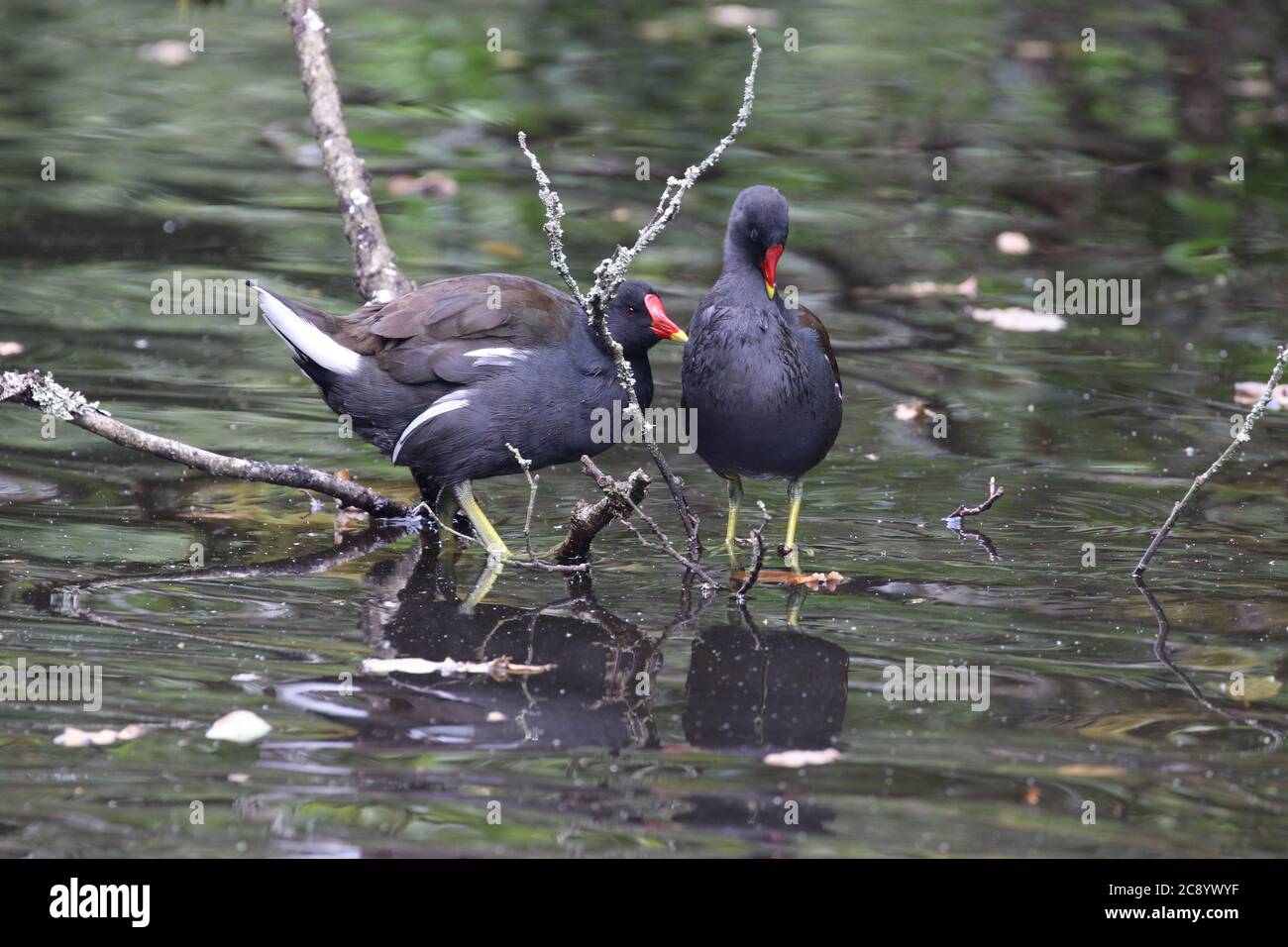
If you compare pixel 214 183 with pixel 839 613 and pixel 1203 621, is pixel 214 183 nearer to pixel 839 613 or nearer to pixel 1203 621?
pixel 839 613

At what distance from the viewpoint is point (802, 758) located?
13.3 feet

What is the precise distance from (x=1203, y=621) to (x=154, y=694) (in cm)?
302

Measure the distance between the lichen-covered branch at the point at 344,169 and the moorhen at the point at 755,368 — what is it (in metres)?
1.39

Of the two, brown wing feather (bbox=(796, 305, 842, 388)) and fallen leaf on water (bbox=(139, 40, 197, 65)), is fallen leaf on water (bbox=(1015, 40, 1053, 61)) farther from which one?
brown wing feather (bbox=(796, 305, 842, 388))

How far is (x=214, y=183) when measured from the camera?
973 centimetres

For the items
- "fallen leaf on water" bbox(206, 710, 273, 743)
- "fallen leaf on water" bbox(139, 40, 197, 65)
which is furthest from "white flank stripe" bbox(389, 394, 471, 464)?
"fallen leaf on water" bbox(139, 40, 197, 65)

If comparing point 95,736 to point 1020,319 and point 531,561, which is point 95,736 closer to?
point 531,561

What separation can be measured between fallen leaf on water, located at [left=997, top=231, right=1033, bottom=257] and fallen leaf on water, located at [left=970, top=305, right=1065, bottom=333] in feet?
2.90

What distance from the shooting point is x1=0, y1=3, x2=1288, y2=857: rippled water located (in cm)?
386

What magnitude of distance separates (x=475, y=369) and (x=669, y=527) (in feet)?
3.10

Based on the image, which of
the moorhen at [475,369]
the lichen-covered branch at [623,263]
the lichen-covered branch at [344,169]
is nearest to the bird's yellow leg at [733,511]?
the lichen-covered branch at [623,263]

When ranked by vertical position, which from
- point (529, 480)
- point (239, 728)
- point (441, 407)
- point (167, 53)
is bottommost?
point (239, 728)

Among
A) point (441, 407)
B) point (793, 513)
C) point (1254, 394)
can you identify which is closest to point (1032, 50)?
point (1254, 394)
